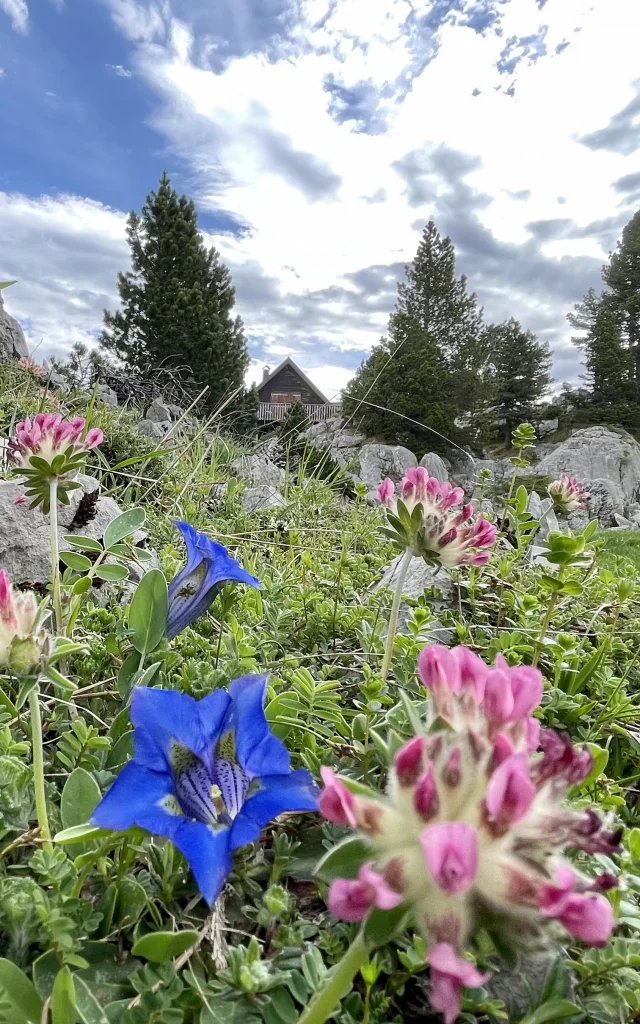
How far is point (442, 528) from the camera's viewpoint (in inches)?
54.6

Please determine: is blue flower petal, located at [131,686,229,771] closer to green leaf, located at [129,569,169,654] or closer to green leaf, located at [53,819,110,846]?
green leaf, located at [53,819,110,846]

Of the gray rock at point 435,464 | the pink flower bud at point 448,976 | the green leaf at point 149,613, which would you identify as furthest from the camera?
the gray rock at point 435,464

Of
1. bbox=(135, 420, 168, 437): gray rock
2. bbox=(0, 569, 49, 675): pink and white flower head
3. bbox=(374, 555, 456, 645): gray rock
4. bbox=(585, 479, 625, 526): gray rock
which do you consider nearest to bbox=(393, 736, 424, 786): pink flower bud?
bbox=(0, 569, 49, 675): pink and white flower head

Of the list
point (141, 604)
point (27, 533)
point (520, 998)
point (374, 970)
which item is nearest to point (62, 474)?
point (141, 604)

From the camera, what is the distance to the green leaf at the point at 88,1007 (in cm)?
66

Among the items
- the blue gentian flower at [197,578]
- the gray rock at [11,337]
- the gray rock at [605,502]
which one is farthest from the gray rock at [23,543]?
the gray rock at [605,502]

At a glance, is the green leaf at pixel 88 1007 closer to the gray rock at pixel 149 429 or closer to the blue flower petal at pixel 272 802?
the blue flower petal at pixel 272 802

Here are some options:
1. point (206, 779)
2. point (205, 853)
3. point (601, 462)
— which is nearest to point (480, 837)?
point (205, 853)

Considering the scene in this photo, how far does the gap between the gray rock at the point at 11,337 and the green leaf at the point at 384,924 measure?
1677 cm

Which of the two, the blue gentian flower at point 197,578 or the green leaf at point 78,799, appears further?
the blue gentian flower at point 197,578

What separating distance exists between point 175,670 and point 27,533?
108 cm

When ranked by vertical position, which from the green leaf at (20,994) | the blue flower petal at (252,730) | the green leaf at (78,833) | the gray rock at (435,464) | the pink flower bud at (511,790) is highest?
the gray rock at (435,464)

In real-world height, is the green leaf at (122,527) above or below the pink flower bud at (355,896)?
above

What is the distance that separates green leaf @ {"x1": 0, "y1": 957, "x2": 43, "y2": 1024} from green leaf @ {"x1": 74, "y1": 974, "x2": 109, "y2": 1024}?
4cm
